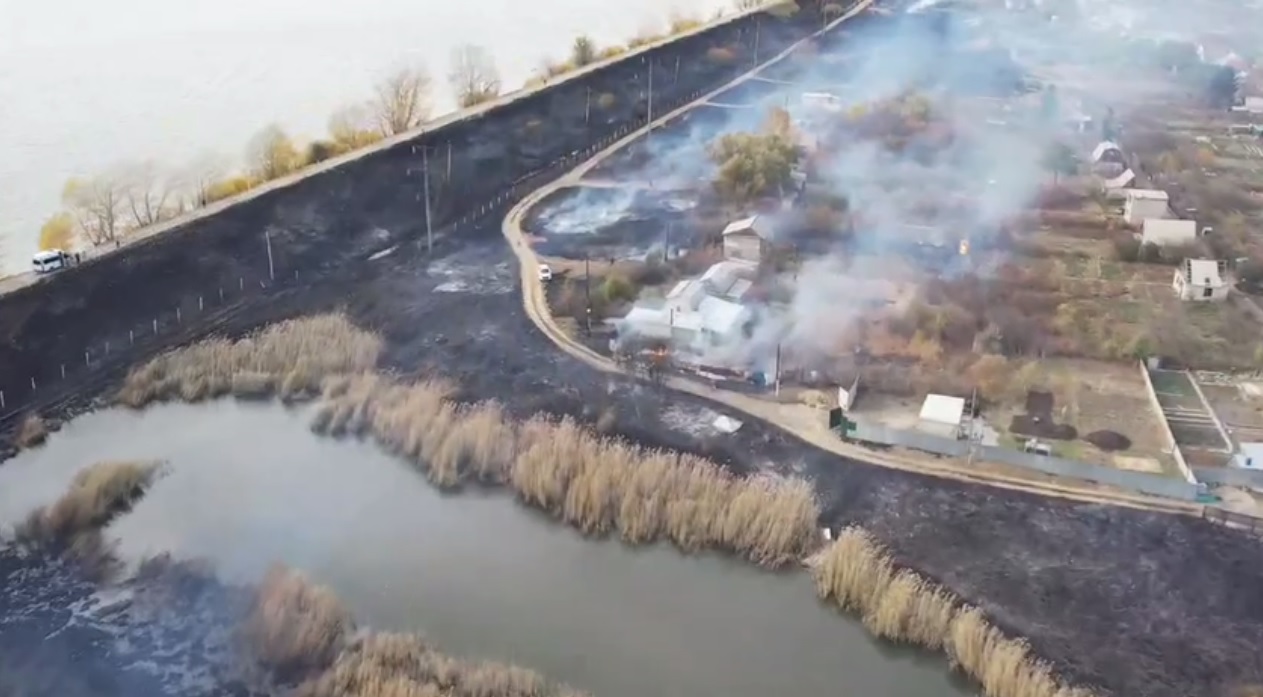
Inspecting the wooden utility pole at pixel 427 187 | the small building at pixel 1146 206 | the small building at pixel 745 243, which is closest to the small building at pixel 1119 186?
the small building at pixel 1146 206

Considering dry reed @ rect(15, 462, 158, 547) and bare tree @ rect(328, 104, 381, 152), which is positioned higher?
bare tree @ rect(328, 104, 381, 152)

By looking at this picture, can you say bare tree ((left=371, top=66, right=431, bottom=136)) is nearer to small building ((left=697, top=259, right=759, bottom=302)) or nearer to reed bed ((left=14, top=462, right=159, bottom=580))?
small building ((left=697, top=259, right=759, bottom=302))

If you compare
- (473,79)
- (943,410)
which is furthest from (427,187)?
(943,410)

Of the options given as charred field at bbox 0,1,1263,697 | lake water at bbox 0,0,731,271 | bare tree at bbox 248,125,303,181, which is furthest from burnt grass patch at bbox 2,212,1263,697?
lake water at bbox 0,0,731,271

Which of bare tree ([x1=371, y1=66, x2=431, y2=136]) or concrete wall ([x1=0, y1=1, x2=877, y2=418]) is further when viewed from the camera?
bare tree ([x1=371, y1=66, x2=431, y2=136])

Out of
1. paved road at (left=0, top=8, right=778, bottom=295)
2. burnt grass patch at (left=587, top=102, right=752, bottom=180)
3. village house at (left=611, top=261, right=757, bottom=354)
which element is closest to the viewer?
village house at (left=611, top=261, right=757, bottom=354)
